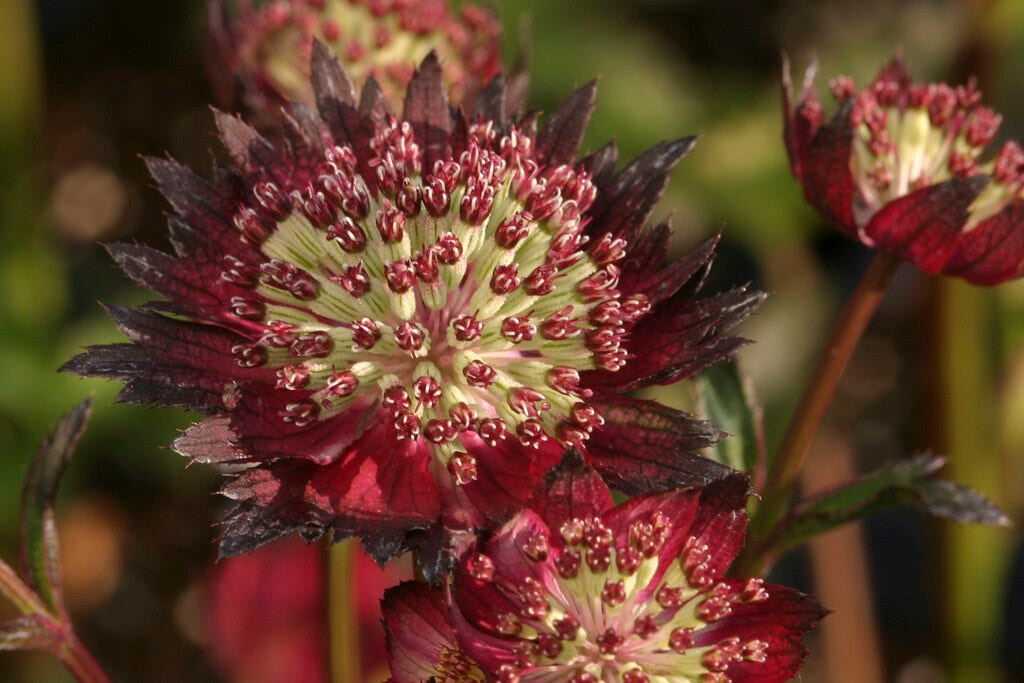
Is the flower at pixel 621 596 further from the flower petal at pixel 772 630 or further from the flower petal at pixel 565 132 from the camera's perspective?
the flower petal at pixel 565 132

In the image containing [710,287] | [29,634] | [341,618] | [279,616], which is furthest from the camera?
[710,287]

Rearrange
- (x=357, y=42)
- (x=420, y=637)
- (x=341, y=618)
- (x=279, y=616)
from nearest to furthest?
1. (x=420, y=637)
2. (x=341, y=618)
3. (x=357, y=42)
4. (x=279, y=616)

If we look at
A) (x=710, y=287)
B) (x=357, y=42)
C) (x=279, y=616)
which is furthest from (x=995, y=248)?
(x=710, y=287)

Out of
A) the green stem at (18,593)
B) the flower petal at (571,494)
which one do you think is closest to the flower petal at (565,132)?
the flower petal at (571,494)

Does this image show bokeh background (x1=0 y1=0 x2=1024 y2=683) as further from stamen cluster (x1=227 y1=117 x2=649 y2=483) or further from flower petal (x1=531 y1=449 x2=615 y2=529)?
flower petal (x1=531 y1=449 x2=615 y2=529)

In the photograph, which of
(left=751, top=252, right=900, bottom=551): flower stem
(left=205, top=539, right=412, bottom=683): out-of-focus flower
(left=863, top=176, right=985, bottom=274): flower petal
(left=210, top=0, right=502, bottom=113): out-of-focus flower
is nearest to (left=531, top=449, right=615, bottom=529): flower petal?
(left=751, top=252, right=900, bottom=551): flower stem

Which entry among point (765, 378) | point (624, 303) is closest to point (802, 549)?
point (765, 378)

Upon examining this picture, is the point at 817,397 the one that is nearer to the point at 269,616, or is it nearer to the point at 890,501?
the point at 890,501
